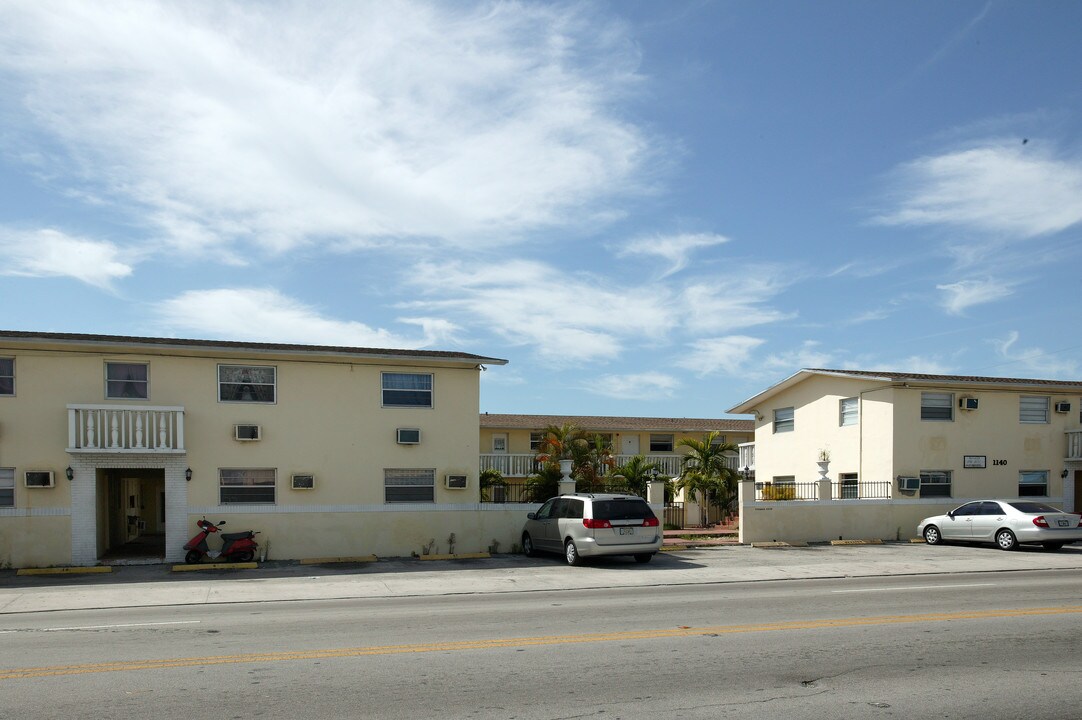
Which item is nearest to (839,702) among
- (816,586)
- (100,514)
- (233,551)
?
(816,586)

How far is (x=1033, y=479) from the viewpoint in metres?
29.7

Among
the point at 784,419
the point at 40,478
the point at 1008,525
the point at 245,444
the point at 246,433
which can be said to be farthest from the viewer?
the point at 784,419

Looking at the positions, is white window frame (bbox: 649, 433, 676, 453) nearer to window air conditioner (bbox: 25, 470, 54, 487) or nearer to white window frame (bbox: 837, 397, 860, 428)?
white window frame (bbox: 837, 397, 860, 428)

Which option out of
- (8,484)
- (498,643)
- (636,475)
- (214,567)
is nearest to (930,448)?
(636,475)

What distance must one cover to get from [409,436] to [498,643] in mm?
13134

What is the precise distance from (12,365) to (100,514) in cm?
410

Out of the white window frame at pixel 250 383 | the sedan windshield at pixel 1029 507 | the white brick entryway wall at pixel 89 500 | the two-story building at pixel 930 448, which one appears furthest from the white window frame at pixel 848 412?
the white brick entryway wall at pixel 89 500

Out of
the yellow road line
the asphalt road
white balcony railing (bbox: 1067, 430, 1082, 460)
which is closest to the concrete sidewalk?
the asphalt road

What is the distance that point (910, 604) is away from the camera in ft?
44.1

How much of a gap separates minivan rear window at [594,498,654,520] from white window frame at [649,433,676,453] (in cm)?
2601

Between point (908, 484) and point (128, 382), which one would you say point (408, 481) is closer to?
point (128, 382)

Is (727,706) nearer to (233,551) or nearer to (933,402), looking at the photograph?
(233,551)

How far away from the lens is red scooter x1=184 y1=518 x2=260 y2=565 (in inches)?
809

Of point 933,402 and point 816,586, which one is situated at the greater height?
point 933,402
